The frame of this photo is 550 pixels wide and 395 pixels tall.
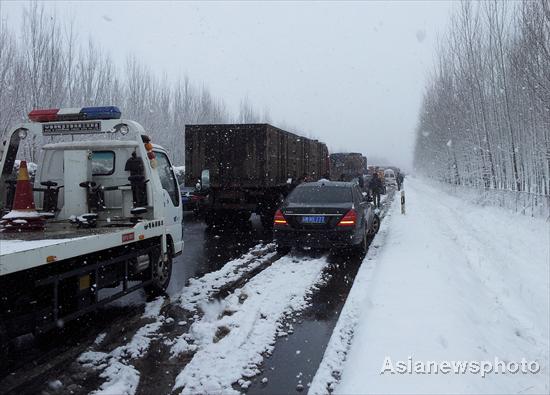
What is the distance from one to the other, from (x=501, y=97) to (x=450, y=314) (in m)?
21.5

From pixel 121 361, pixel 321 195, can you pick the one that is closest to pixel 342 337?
pixel 121 361

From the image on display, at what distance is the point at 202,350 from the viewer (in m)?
4.32

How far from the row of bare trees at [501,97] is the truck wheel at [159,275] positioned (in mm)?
14374

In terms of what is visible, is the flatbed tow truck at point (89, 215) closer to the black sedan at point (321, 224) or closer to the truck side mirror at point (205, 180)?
the black sedan at point (321, 224)

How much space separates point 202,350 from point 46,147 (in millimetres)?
3985

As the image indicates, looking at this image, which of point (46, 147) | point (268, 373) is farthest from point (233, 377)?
point (46, 147)

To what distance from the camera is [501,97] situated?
23078mm

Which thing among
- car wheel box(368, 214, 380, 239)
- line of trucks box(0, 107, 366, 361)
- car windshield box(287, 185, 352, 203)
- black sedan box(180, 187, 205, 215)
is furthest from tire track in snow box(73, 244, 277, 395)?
black sedan box(180, 187, 205, 215)

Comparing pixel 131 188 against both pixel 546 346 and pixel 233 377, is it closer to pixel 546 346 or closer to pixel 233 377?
pixel 233 377

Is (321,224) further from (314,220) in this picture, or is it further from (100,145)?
(100,145)

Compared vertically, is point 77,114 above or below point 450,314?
above

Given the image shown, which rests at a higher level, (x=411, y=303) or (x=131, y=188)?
(x=131, y=188)

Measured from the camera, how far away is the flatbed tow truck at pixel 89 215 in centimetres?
400

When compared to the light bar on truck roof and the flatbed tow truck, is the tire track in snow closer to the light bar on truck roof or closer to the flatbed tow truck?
the flatbed tow truck
